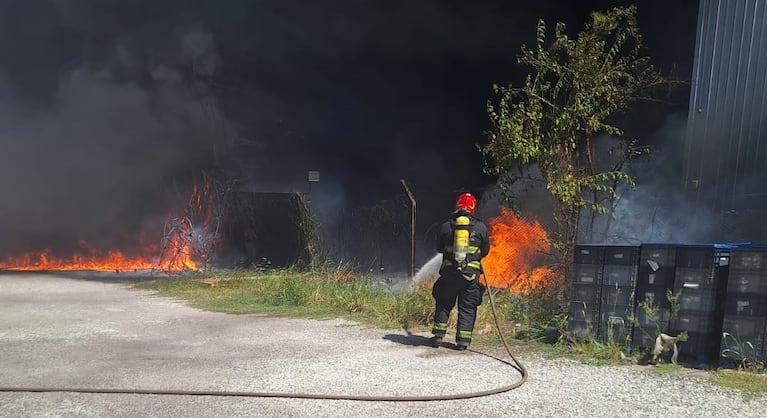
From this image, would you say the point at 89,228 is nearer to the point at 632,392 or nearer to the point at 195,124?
the point at 195,124

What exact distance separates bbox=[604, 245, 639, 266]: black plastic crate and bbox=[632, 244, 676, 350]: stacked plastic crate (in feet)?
0.25

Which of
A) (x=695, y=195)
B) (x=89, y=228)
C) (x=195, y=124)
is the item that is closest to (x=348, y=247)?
(x=195, y=124)

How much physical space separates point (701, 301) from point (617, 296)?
2.47 feet

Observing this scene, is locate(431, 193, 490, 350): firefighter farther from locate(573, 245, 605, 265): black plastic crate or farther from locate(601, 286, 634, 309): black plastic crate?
locate(601, 286, 634, 309): black plastic crate

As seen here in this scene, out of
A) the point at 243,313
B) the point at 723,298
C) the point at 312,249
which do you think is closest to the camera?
the point at 723,298

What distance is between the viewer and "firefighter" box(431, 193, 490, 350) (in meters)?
→ 5.67

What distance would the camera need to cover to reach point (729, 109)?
796 cm

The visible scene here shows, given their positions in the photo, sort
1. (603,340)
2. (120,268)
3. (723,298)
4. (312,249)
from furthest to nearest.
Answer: (120,268)
(312,249)
(603,340)
(723,298)

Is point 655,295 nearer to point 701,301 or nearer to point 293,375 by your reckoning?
point 701,301

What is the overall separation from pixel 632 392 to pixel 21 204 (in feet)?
62.3

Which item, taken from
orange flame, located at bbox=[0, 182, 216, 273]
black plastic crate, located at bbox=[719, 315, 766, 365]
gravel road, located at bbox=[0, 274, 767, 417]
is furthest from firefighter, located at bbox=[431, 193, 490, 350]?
orange flame, located at bbox=[0, 182, 216, 273]

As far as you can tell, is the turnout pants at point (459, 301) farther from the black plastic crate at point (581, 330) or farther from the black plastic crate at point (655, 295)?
the black plastic crate at point (655, 295)

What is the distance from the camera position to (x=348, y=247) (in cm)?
1389

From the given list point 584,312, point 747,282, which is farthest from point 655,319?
point 747,282
